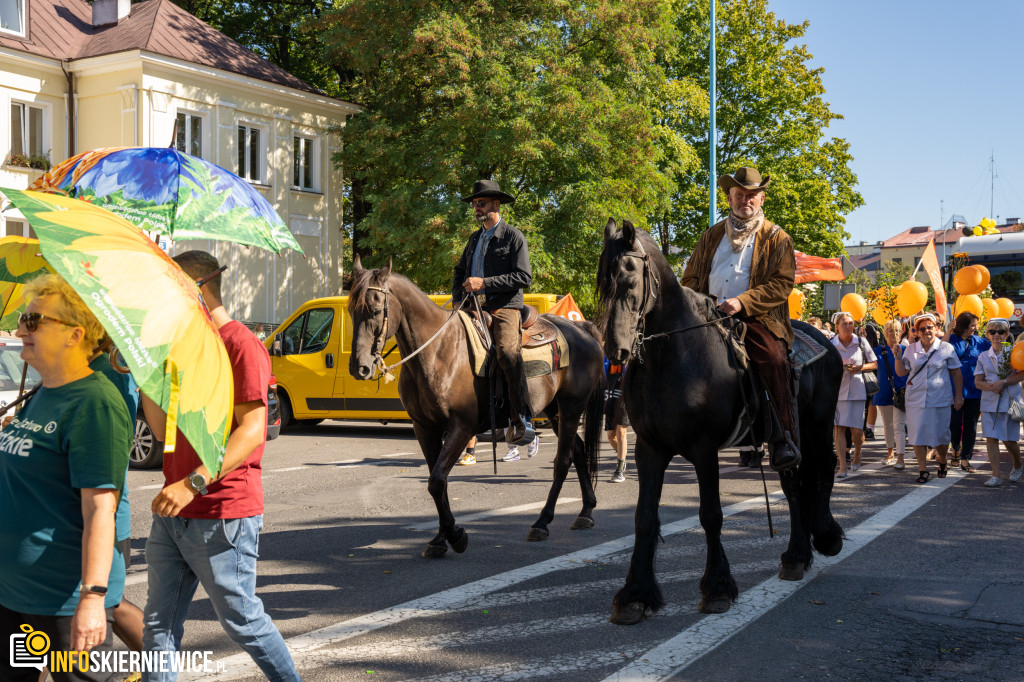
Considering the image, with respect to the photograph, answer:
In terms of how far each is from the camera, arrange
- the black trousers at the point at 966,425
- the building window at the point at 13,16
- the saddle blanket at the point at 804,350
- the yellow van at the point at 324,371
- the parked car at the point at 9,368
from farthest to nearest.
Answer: the building window at the point at 13,16 < the yellow van at the point at 324,371 < the black trousers at the point at 966,425 < the parked car at the point at 9,368 < the saddle blanket at the point at 804,350

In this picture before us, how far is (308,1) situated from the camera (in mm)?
35781

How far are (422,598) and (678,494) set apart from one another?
16.2 ft

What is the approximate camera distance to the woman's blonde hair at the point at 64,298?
306cm

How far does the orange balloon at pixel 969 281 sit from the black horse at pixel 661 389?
17543 millimetres

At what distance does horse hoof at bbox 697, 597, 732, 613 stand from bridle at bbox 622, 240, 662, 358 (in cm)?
142

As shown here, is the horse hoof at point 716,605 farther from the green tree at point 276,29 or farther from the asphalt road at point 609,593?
the green tree at point 276,29

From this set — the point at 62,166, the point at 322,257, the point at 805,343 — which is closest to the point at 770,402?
the point at 805,343

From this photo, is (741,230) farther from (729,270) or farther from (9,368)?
(9,368)

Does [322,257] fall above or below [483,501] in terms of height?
above

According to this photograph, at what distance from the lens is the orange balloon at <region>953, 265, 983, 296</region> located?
21.0 metres

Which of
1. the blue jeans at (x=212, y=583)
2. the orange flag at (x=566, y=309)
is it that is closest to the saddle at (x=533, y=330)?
the blue jeans at (x=212, y=583)

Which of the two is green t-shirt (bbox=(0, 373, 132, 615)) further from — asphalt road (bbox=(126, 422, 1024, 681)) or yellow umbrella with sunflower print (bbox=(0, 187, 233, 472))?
asphalt road (bbox=(126, 422, 1024, 681))

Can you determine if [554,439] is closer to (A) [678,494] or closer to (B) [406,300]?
(A) [678,494]

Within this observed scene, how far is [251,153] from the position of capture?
31984 mm
